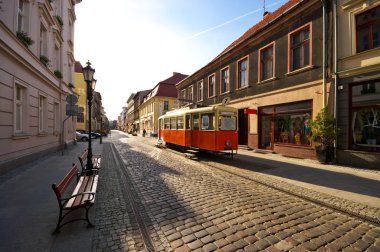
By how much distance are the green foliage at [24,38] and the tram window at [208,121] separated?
8.63 metres

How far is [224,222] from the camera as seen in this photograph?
4.05 m

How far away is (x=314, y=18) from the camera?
1120 cm

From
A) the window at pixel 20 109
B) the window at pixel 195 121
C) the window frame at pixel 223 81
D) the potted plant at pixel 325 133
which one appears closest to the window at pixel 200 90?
the window frame at pixel 223 81

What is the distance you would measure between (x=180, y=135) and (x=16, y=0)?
32.9 ft

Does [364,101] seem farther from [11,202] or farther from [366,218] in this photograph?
[11,202]

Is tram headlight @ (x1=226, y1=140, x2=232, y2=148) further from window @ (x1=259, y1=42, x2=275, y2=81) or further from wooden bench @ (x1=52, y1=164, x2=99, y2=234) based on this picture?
wooden bench @ (x1=52, y1=164, x2=99, y2=234)

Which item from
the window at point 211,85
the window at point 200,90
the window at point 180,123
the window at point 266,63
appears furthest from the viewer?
the window at point 200,90

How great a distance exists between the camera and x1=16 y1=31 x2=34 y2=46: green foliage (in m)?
8.84

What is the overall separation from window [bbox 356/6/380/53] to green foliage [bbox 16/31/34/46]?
1448cm

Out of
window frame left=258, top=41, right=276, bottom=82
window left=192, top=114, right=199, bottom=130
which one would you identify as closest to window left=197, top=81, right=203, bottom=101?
window frame left=258, top=41, right=276, bottom=82

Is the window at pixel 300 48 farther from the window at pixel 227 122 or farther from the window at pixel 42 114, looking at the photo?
the window at pixel 42 114

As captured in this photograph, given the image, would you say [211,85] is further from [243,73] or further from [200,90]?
[243,73]

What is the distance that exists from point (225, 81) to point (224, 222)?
1619 centimetres

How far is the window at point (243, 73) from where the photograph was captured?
16.3 meters
